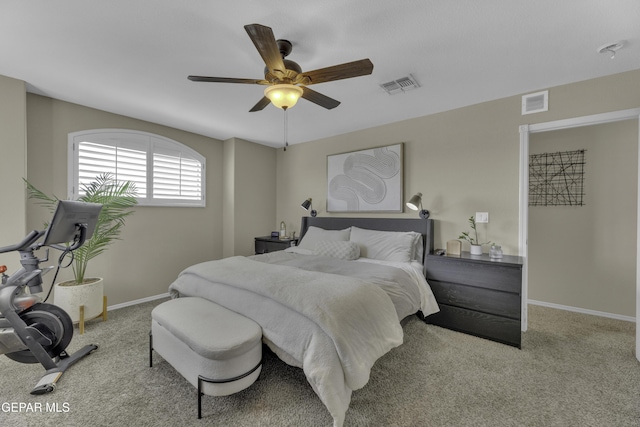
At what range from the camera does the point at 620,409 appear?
164cm

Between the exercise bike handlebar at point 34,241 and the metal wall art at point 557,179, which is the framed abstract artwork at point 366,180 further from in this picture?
the exercise bike handlebar at point 34,241

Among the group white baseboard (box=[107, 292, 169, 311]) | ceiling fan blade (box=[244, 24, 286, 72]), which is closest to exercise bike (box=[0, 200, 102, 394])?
white baseboard (box=[107, 292, 169, 311])

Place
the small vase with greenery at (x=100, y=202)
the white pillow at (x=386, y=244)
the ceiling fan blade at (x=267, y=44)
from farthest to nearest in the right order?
the white pillow at (x=386, y=244) → the small vase with greenery at (x=100, y=202) → the ceiling fan blade at (x=267, y=44)

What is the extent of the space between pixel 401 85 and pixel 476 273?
1944 millimetres

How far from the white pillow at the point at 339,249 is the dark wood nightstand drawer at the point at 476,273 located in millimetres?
829

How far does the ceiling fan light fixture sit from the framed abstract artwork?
212cm

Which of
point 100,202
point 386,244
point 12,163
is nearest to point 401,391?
point 386,244

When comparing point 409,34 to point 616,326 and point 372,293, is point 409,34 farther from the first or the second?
point 616,326

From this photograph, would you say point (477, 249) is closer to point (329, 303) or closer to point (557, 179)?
point (557, 179)

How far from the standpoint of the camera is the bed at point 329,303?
1508 mm

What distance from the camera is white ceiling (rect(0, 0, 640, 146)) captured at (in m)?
1.66

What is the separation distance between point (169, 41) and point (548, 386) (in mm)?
3607

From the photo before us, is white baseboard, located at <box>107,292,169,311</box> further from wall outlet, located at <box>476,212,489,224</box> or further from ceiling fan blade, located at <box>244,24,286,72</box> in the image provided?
wall outlet, located at <box>476,212,489,224</box>

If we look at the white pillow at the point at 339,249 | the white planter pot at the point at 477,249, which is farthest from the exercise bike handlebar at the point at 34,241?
the white planter pot at the point at 477,249
